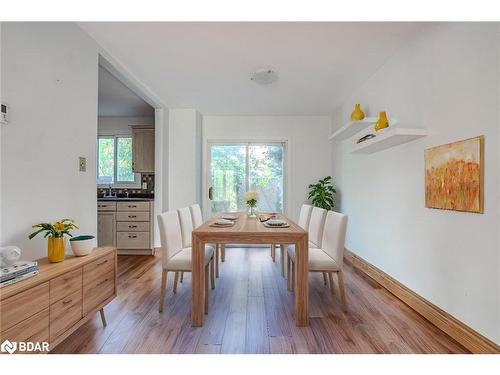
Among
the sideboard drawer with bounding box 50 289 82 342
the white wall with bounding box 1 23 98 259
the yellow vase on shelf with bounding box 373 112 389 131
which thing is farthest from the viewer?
the yellow vase on shelf with bounding box 373 112 389 131

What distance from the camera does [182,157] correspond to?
4785mm

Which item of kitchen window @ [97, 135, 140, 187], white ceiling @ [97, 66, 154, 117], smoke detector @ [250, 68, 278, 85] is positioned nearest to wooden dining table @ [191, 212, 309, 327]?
smoke detector @ [250, 68, 278, 85]

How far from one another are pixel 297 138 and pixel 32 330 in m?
4.62

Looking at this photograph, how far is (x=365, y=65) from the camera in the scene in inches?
120

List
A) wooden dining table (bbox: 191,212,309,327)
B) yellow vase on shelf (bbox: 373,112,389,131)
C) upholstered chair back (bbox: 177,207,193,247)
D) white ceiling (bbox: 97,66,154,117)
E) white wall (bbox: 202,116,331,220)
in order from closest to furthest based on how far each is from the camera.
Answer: wooden dining table (bbox: 191,212,309,327) → yellow vase on shelf (bbox: 373,112,389,131) → upholstered chair back (bbox: 177,207,193,247) → white ceiling (bbox: 97,66,154,117) → white wall (bbox: 202,116,331,220)

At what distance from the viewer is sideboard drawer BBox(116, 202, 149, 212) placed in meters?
4.48

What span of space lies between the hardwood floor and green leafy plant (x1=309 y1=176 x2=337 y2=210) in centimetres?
175

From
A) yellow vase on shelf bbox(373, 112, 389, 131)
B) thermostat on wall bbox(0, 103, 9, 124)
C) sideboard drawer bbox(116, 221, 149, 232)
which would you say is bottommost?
sideboard drawer bbox(116, 221, 149, 232)

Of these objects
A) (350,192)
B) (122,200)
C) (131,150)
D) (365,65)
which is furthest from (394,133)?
(131,150)

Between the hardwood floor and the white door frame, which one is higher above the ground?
the white door frame

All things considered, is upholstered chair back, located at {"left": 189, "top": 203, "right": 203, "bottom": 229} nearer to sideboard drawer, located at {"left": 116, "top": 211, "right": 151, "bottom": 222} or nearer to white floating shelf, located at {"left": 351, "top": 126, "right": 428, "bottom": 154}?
sideboard drawer, located at {"left": 116, "top": 211, "right": 151, "bottom": 222}

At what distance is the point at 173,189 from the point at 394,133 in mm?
3604

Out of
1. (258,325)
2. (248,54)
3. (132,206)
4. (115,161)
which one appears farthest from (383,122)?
(115,161)
